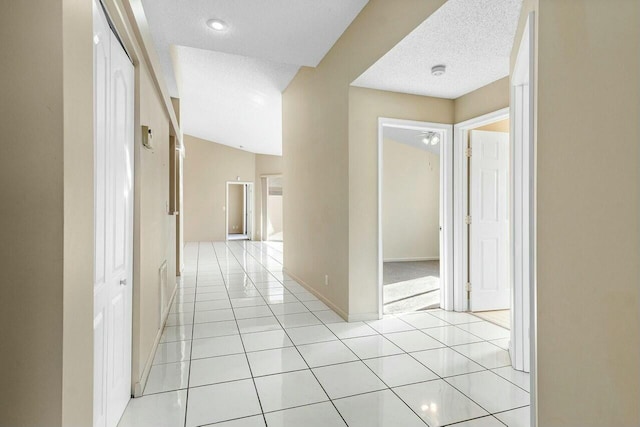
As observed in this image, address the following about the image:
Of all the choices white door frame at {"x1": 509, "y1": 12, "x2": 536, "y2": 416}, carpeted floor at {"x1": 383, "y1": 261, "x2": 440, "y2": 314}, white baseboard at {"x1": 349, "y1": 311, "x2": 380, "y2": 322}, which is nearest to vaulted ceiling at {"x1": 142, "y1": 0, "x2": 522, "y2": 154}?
white door frame at {"x1": 509, "y1": 12, "x2": 536, "y2": 416}

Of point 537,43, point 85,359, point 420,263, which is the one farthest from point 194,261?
point 537,43

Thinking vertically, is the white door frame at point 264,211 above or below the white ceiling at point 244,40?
below

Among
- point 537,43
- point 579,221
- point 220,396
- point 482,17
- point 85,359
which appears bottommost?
point 220,396

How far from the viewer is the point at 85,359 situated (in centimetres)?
106

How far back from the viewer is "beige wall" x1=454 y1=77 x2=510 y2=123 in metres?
3.20

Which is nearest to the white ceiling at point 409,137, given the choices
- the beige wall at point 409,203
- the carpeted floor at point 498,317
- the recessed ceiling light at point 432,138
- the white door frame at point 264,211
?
the beige wall at point 409,203

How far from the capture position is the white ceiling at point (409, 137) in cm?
691

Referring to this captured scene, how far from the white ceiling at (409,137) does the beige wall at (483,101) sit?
10.0 feet

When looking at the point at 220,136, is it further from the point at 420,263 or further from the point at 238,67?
the point at 420,263

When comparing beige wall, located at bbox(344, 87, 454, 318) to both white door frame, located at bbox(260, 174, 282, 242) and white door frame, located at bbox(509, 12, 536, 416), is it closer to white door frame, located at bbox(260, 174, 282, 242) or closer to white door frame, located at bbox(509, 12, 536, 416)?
white door frame, located at bbox(509, 12, 536, 416)

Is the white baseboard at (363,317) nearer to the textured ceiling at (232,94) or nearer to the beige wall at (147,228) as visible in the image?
the beige wall at (147,228)

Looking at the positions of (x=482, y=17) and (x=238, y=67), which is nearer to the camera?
(x=482, y=17)

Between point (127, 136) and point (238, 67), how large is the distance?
11.6 feet

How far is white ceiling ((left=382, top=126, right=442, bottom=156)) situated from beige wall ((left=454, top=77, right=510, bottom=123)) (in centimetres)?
306
